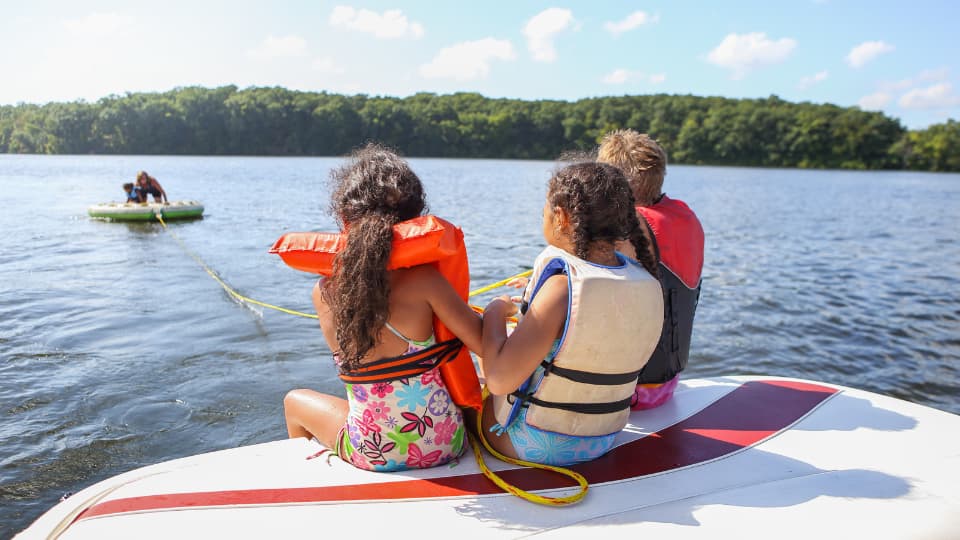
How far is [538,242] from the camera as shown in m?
14.6

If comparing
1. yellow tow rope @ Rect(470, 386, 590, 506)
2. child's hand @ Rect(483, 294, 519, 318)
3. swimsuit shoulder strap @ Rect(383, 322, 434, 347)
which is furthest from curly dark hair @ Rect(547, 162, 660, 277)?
yellow tow rope @ Rect(470, 386, 590, 506)

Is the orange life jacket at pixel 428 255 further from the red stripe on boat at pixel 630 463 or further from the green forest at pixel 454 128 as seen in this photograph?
the green forest at pixel 454 128

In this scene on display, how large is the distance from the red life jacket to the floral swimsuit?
128 centimetres

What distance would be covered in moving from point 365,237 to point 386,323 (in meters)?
0.33

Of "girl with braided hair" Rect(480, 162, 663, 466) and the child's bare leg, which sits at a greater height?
"girl with braided hair" Rect(480, 162, 663, 466)

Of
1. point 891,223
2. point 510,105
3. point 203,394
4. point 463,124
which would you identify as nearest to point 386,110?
point 463,124

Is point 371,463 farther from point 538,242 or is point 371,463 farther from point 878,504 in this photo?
point 538,242

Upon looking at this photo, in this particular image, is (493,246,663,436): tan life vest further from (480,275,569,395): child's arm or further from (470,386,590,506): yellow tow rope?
(470,386,590,506): yellow tow rope

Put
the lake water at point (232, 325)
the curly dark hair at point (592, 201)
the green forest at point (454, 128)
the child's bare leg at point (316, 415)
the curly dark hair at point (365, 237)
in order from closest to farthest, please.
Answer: the curly dark hair at point (365, 237) < the curly dark hair at point (592, 201) < the child's bare leg at point (316, 415) < the lake water at point (232, 325) < the green forest at point (454, 128)

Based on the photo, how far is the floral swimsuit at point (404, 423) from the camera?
2.45 metres

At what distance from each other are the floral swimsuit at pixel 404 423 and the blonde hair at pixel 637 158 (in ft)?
5.04

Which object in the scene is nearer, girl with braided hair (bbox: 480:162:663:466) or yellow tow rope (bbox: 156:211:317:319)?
girl with braided hair (bbox: 480:162:663:466)

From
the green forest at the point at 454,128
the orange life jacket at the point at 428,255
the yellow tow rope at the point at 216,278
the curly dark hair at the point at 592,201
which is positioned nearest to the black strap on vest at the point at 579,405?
the orange life jacket at the point at 428,255

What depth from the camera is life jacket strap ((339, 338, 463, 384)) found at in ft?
7.82
